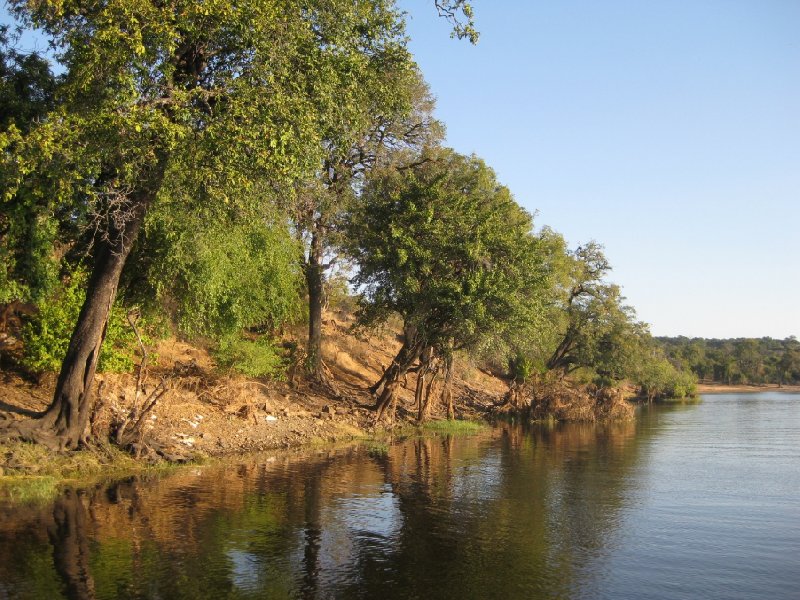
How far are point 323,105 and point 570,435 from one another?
80.0 ft

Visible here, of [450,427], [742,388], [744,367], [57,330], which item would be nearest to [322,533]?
[57,330]

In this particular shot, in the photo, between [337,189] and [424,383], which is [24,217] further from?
[424,383]

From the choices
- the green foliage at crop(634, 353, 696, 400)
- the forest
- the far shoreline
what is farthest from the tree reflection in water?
the far shoreline

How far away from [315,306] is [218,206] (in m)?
17.4

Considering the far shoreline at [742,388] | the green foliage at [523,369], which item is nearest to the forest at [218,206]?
the green foliage at [523,369]

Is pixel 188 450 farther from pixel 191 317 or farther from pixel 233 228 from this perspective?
pixel 233 228

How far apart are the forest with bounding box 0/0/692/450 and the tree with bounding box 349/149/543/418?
105 millimetres

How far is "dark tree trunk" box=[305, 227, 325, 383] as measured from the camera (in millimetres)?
34719

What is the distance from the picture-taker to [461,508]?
17.3 metres

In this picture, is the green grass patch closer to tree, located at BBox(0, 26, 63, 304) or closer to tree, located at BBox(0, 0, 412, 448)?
tree, located at BBox(0, 0, 412, 448)

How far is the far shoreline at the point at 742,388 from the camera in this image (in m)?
115

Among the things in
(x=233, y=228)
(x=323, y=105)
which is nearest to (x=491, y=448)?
(x=233, y=228)

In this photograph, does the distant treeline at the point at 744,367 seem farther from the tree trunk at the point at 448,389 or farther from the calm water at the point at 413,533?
the calm water at the point at 413,533

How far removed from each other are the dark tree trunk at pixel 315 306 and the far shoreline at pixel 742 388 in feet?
305
